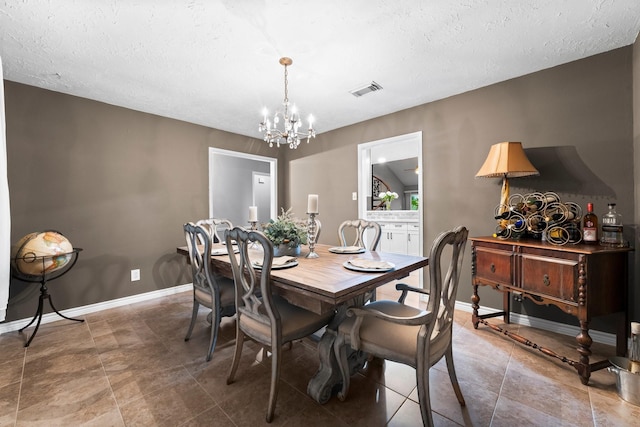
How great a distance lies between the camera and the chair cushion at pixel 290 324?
4.98 feet

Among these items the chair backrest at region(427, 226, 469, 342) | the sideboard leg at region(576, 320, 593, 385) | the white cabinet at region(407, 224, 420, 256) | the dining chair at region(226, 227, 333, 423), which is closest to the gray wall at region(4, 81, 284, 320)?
the dining chair at region(226, 227, 333, 423)

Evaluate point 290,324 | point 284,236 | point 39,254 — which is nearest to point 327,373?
point 290,324

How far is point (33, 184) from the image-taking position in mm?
2656

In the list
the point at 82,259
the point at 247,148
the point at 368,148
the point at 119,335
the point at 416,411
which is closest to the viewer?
the point at 416,411

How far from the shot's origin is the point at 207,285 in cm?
218

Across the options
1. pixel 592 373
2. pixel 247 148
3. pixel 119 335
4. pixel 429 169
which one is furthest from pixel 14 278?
pixel 592 373

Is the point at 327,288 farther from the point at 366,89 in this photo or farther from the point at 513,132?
the point at 513,132

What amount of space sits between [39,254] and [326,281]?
8.26 feet

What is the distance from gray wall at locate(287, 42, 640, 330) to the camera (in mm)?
2121

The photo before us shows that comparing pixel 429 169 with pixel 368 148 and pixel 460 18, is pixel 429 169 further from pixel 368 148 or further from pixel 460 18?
pixel 460 18

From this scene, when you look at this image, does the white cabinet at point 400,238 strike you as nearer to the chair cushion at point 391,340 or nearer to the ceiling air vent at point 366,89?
the ceiling air vent at point 366,89

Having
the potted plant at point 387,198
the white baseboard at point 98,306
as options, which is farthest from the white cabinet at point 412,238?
the white baseboard at point 98,306

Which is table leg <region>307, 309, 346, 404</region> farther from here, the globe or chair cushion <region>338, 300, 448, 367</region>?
the globe

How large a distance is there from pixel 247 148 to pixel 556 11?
382 centimetres
